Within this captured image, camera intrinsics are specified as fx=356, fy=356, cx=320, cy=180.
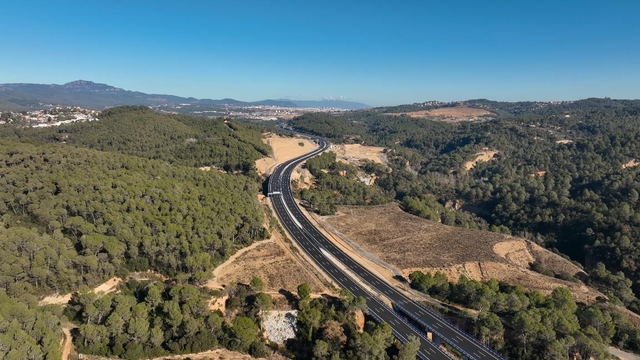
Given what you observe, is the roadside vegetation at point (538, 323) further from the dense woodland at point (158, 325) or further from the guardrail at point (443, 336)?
the dense woodland at point (158, 325)

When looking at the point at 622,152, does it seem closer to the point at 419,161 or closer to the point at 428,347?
the point at 419,161

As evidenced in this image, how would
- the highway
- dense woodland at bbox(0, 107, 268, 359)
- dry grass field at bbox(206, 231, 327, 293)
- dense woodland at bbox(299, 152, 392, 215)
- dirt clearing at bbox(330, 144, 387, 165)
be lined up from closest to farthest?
dense woodland at bbox(0, 107, 268, 359), the highway, dry grass field at bbox(206, 231, 327, 293), dense woodland at bbox(299, 152, 392, 215), dirt clearing at bbox(330, 144, 387, 165)

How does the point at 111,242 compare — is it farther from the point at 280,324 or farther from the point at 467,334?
the point at 467,334

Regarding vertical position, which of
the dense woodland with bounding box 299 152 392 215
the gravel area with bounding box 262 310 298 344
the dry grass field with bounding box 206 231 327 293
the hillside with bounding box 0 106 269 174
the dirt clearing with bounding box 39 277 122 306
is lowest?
the gravel area with bounding box 262 310 298 344

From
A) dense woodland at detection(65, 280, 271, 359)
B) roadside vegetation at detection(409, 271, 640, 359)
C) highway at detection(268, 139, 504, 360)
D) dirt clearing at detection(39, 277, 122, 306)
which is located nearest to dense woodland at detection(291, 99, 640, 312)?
roadside vegetation at detection(409, 271, 640, 359)

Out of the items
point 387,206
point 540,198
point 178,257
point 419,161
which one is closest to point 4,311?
point 178,257

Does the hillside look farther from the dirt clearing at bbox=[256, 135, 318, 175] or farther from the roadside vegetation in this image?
the roadside vegetation
